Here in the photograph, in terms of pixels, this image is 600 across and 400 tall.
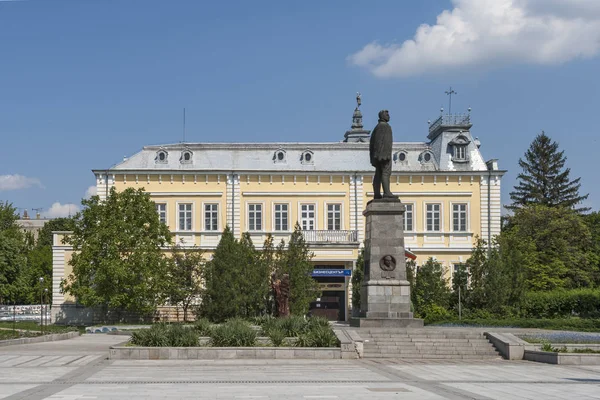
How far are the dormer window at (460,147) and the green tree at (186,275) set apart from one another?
1911 cm

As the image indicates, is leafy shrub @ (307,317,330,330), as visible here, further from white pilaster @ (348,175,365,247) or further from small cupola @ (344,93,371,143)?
small cupola @ (344,93,371,143)

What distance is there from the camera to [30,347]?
29578mm

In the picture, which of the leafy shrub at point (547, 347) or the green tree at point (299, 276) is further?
the green tree at point (299, 276)

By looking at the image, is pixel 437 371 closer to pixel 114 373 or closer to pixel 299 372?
pixel 299 372

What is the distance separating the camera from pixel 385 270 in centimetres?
2841

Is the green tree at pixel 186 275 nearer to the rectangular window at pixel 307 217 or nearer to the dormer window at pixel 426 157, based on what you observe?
the rectangular window at pixel 307 217

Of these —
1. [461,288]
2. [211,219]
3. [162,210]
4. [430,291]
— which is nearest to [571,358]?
[430,291]

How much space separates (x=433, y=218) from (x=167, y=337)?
1365 inches

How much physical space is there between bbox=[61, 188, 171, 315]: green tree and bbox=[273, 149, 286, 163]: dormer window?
526 inches

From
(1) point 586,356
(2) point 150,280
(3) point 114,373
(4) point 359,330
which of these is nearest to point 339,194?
(2) point 150,280

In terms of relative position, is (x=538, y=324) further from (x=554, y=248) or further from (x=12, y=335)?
(x=554, y=248)

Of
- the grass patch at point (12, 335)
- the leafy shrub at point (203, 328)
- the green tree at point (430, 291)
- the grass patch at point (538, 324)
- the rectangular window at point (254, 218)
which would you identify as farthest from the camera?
the rectangular window at point (254, 218)

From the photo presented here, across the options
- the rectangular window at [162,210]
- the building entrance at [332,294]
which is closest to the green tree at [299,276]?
the building entrance at [332,294]

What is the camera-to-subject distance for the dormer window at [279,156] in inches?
2277
